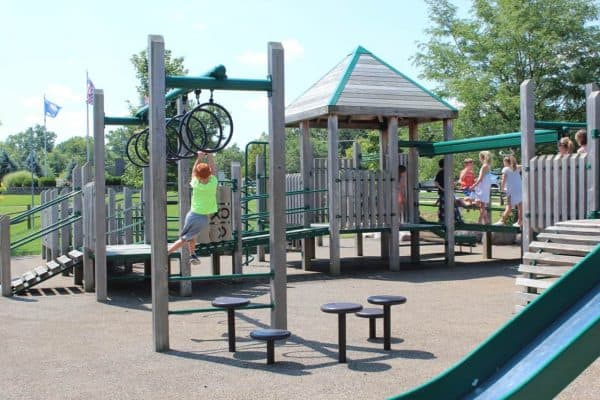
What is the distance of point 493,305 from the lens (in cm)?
1008

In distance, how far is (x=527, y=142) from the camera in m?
10.5

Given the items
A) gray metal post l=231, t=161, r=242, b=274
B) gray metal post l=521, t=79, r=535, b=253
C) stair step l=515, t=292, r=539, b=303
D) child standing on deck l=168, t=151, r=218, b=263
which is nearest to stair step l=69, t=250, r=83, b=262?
gray metal post l=231, t=161, r=242, b=274

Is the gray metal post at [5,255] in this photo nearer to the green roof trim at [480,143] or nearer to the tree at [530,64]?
the green roof trim at [480,143]

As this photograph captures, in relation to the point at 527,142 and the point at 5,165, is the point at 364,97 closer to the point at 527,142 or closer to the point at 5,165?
the point at 527,142

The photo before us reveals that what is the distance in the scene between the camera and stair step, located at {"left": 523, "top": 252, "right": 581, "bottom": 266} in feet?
25.5

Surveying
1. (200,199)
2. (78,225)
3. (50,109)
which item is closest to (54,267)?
(78,225)

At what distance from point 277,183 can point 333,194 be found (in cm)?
639

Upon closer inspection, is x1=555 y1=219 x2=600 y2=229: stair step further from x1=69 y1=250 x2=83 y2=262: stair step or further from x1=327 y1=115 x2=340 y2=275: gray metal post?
x1=69 y1=250 x2=83 y2=262: stair step

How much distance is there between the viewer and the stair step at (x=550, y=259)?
306 inches

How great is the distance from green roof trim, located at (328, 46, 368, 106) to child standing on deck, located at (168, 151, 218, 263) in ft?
14.5

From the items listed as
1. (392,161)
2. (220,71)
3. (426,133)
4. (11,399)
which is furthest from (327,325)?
(426,133)

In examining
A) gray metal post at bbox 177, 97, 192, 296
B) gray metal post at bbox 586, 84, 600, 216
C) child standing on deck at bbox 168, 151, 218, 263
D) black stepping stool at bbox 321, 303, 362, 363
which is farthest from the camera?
gray metal post at bbox 177, 97, 192, 296

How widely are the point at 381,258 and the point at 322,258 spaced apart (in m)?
1.62

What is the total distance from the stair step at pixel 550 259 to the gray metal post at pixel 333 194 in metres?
6.18
